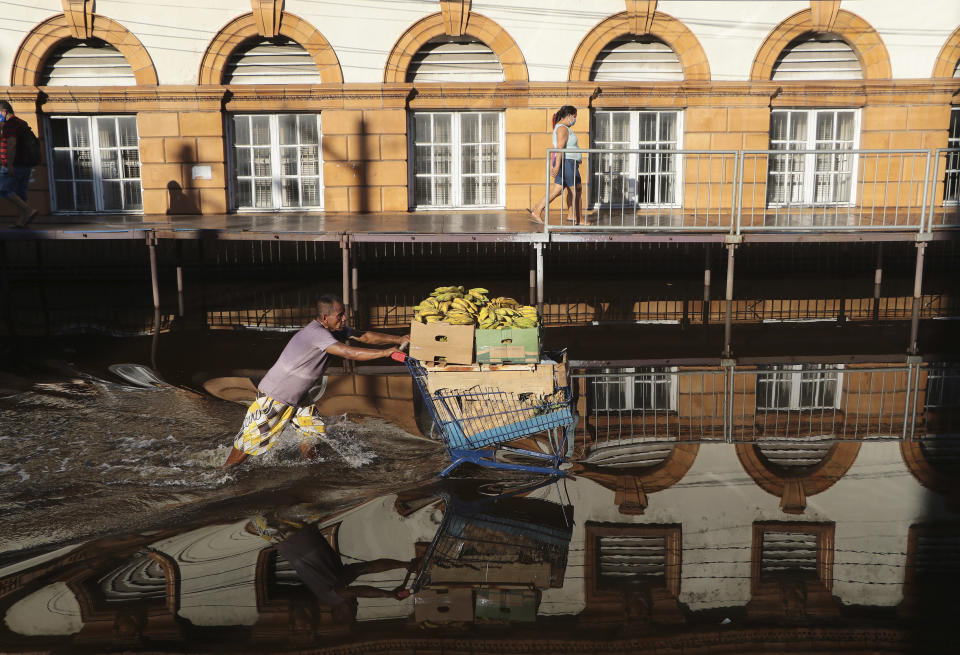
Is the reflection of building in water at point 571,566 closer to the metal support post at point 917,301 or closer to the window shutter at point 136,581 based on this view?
the window shutter at point 136,581

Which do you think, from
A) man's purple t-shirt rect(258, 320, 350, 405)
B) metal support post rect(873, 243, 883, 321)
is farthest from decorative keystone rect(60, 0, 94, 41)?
metal support post rect(873, 243, 883, 321)

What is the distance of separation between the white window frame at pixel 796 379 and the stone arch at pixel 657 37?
321 inches

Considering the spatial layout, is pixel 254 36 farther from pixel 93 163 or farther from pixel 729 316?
pixel 729 316

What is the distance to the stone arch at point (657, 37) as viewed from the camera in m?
16.0

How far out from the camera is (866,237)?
1273cm

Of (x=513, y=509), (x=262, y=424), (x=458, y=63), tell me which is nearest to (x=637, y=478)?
(x=513, y=509)

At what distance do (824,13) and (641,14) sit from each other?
328cm

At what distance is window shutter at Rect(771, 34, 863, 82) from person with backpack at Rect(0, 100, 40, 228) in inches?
501

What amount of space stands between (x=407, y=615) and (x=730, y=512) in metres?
2.43

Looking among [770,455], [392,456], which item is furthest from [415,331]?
[770,455]

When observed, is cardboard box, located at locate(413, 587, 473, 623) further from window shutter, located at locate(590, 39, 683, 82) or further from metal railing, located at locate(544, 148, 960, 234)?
window shutter, located at locate(590, 39, 683, 82)

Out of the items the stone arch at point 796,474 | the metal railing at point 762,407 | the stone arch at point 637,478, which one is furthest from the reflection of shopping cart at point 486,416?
the stone arch at point 796,474

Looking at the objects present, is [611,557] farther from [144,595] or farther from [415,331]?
[144,595]

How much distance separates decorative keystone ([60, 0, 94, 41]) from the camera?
15.7 meters
